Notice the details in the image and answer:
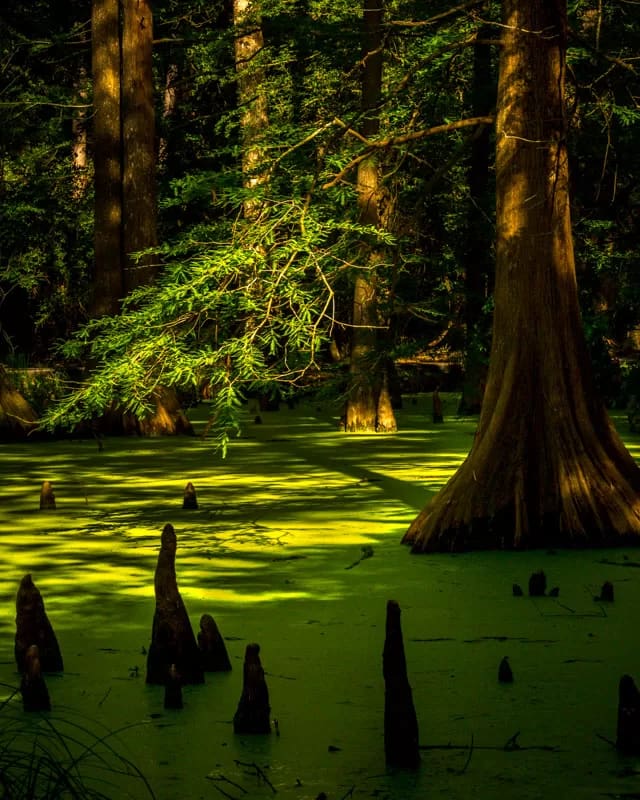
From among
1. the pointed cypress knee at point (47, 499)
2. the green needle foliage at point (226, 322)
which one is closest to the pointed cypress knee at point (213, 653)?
the green needle foliage at point (226, 322)

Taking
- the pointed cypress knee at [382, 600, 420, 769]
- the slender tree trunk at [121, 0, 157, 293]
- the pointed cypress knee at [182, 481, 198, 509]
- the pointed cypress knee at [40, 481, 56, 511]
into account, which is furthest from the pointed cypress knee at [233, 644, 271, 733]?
the slender tree trunk at [121, 0, 157, 293]

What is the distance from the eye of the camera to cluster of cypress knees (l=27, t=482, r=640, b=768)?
5.26m

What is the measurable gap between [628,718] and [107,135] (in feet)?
61.1

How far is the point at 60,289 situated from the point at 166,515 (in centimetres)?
1886

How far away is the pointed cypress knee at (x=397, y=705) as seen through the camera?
515 cm

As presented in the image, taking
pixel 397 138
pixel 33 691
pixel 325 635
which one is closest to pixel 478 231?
pixel 397 138

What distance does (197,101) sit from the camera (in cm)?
3003

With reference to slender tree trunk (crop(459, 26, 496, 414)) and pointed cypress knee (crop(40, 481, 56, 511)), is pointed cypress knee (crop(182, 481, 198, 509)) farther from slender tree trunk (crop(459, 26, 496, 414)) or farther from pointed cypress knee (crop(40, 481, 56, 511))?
slender tree trunk (crop(459, 26, 496, 414))

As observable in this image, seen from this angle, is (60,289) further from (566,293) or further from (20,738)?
(20,738)

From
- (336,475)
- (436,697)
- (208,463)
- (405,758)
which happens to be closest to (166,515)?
(336,475)

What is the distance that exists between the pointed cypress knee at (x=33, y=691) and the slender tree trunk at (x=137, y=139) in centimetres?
1641

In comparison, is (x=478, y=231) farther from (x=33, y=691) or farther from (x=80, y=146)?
(x=33, y=691)

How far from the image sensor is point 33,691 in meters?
6.00

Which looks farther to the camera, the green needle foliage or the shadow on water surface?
the green needle foliage
